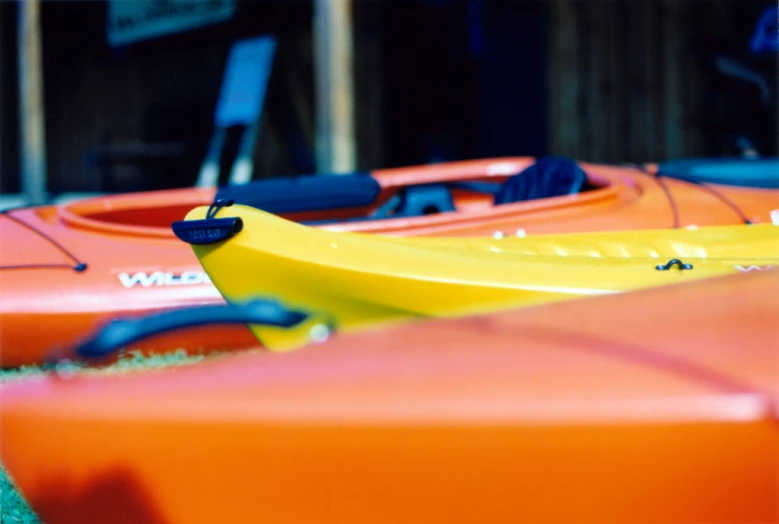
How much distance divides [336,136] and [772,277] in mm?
2995

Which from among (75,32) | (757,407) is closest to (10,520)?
(757,407)

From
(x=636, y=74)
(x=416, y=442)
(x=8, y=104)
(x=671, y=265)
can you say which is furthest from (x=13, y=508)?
(x=8, y=104)

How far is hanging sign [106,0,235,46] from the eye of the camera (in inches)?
251

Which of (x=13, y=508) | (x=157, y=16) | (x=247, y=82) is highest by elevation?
(x=157, y=16)

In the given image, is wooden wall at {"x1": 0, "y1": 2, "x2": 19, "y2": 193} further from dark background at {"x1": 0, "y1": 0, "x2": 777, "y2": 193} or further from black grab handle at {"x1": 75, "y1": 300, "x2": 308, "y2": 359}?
black grab handle at {"x1": 75, "y1": 300, "x2": 308, "y2": 359}

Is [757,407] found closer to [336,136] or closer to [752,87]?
[336,136]

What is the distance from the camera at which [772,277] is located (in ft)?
3.76

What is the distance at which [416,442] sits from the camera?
83 cm

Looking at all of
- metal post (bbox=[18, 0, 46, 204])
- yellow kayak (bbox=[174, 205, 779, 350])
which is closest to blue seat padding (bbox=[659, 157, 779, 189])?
yellow kayak (bbox=[174, 205, 779, 350])

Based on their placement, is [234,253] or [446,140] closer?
[234,253]

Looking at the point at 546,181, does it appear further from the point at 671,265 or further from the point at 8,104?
the point at 8,104

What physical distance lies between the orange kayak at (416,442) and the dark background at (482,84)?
4.46m

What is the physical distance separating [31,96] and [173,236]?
10.1ft

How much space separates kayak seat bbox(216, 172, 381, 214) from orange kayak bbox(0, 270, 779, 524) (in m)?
1.93
